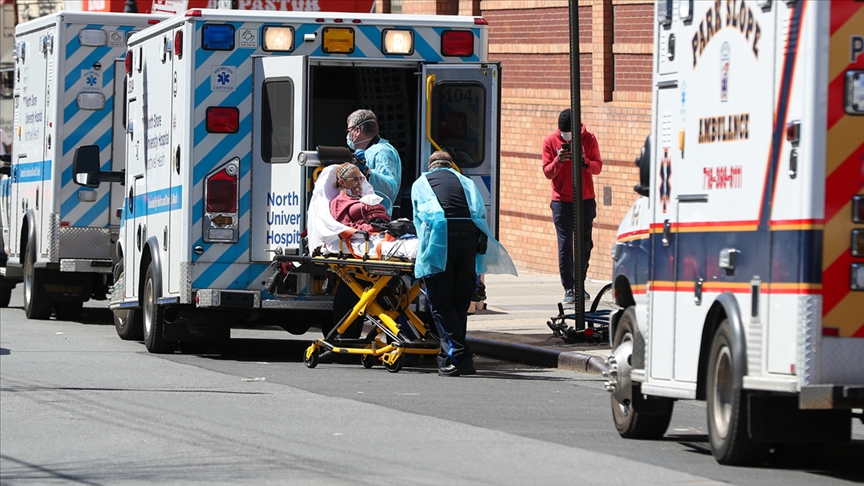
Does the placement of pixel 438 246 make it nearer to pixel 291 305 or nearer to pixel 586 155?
pixel 291 305

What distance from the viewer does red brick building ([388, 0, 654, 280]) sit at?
69.0ft

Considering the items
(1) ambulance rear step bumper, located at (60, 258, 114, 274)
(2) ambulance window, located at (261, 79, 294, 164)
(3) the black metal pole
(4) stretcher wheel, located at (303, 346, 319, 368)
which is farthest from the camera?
(1) ambulance rear step bumper, located at (60, 258, 114, 274)

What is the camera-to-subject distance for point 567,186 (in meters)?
16.8

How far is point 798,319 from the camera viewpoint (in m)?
7.61

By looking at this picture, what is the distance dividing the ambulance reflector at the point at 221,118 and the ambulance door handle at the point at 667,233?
18.6 feet

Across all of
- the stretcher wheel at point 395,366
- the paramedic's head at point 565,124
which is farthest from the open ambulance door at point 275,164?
the paramedic's head at point 565,124

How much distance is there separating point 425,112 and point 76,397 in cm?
415

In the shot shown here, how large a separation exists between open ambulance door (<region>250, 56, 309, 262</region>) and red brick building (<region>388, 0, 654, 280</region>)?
7489mm

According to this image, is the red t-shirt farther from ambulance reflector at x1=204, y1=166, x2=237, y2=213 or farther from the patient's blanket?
ambulance reflector at x1=204, y1=166, x2=237, y2=213

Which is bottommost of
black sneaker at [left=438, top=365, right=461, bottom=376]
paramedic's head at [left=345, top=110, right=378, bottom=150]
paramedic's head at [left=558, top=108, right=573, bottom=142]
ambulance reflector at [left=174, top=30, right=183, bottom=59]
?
black sneaker at [left=438, top=365, right=461, bottom=376]

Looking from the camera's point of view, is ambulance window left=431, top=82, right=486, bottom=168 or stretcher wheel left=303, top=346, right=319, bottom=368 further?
ambulance window left=431, top=82, right=486, bottom=168

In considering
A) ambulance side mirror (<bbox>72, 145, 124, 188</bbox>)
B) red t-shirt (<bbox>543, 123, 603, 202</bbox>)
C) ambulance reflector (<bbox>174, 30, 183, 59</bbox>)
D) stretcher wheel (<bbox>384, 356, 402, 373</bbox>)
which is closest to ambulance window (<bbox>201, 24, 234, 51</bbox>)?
ambulance reflector (<bbox>174, 30, 183, 59</bbox>)

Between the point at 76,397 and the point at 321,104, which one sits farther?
the point at 321,104

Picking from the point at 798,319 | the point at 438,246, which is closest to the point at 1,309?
the point at 438,246
